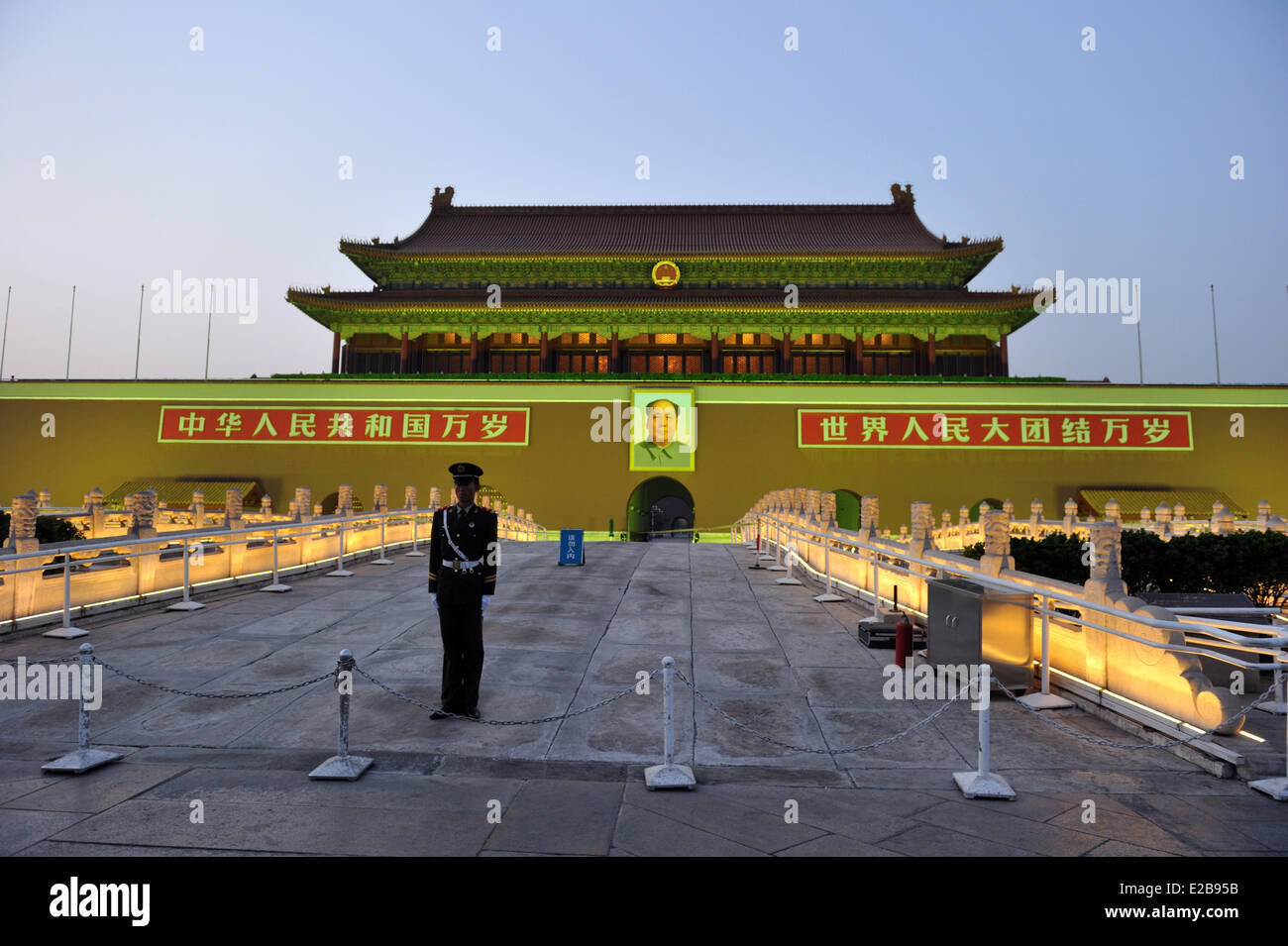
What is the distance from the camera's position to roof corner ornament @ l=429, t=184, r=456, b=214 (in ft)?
131

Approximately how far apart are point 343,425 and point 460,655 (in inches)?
1059

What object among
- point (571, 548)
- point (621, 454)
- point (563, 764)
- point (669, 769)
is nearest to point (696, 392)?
point (621, 454)

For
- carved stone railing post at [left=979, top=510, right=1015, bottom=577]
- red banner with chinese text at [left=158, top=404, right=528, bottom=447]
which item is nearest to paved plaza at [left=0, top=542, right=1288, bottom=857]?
carved stone railing post at [left=979, top=510, right=1015, bottom=577]

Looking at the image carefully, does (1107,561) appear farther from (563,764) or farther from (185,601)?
(185,601)

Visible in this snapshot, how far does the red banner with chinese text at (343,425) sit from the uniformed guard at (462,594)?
24058mm

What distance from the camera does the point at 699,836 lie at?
3.75m

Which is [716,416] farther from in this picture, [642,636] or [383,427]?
[642,636]

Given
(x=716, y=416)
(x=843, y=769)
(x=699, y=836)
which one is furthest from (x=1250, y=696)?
(x=716, y=416)

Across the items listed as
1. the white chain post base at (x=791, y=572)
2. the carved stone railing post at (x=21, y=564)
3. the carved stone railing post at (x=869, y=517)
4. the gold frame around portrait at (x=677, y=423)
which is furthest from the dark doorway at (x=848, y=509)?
the carved stone railing post at (x=21, y=564)

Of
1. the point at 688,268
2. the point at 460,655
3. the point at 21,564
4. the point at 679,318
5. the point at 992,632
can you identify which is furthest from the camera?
the point at 688,268

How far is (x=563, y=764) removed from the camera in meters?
4.86

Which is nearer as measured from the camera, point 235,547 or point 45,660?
point 45,660

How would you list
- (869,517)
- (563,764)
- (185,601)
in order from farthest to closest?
(869,517) < (185,601) < (563,764)
